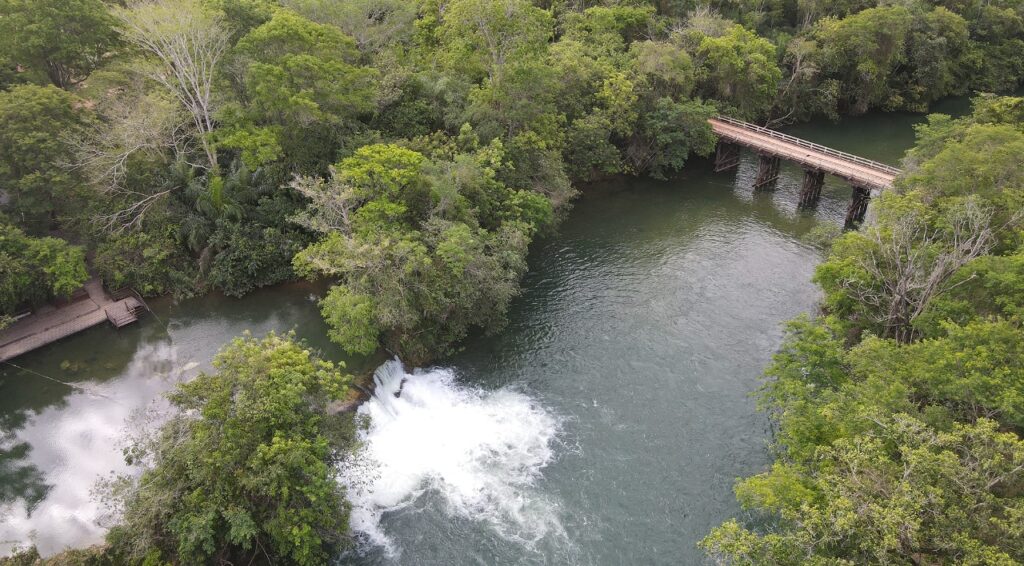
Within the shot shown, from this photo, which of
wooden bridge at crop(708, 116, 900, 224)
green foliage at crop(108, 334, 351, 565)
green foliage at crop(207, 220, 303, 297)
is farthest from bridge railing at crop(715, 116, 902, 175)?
green foliage at crop(108, 334, 351, 565)

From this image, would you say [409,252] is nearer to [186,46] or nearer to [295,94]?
[295,94]

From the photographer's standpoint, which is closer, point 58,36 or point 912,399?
point 912,399

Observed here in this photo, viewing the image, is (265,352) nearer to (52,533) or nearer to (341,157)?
(52,533)

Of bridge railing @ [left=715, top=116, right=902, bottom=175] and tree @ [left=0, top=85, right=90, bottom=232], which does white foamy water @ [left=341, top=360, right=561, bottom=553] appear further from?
bridge railing @ [left=715, top=116, right=902, bottom=175]

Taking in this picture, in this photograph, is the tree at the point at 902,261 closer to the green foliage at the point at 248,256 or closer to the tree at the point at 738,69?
the tree at the point at 738,69

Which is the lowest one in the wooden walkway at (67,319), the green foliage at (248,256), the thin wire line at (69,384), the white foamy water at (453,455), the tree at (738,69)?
the white foamy water at (453,455)

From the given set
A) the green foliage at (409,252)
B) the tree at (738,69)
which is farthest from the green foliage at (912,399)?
the tree at (738,69)

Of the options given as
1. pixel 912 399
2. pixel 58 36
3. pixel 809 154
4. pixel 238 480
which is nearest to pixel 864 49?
pixel 809 154
